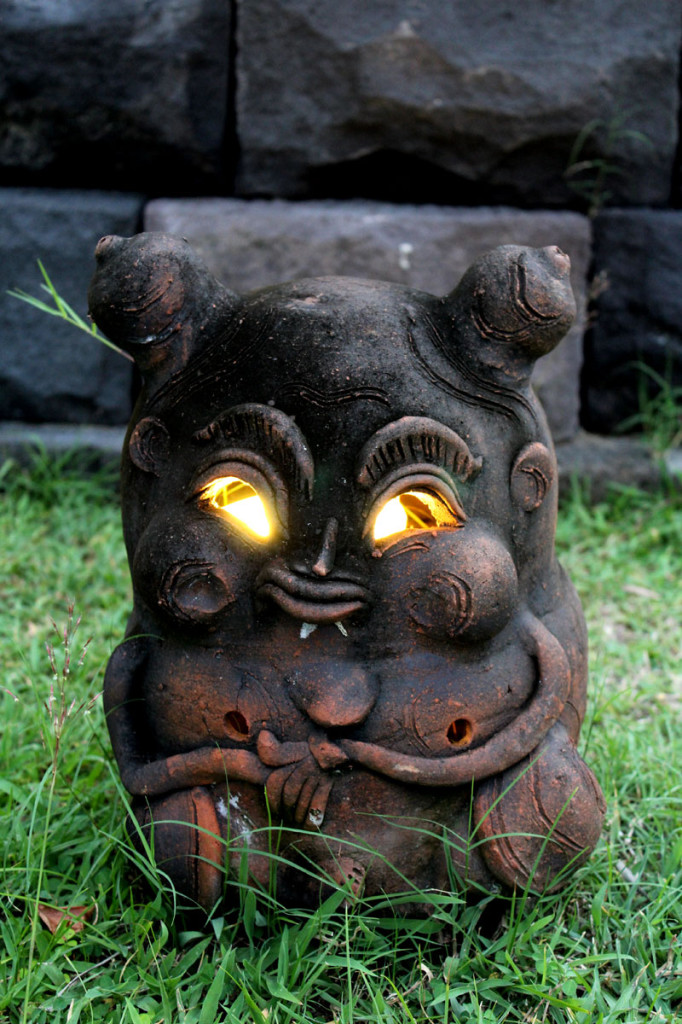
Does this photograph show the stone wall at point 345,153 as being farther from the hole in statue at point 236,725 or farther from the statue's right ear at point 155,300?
the hole in statue at point 236,725

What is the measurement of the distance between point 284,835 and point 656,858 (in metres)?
0.82

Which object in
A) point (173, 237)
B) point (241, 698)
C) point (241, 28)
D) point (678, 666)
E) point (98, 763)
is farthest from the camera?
point (241, 28)

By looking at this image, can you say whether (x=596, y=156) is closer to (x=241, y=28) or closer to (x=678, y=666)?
(x=241, y=28)

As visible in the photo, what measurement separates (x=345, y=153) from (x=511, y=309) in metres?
2.05

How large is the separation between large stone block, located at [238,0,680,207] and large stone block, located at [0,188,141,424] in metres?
0.59

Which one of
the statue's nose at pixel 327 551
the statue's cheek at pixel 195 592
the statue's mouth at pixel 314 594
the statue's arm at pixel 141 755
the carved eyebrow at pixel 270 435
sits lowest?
the statue's arm at pixel 141 755

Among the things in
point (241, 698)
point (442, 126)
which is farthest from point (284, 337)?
point (442, 126)

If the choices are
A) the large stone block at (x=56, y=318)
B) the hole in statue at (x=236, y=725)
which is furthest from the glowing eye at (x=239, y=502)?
the large stone block at (x=56, y=318)

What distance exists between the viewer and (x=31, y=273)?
3.73 m

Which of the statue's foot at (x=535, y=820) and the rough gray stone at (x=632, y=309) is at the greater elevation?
the statue's foot at (x=535, y=820)

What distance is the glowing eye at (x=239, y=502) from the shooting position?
5.78 ft

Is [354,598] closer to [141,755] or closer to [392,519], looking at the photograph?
[392,519]

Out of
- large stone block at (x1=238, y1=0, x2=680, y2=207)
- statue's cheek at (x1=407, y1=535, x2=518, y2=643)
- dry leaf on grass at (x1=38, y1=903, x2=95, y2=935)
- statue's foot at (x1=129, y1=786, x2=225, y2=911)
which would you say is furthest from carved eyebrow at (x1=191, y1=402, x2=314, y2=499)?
large stone block at (x1=238, y1=0, x2=680, y2=207)

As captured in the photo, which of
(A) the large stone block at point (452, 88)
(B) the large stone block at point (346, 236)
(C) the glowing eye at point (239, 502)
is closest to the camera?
(C) the glowing eye at point (239, 502)
